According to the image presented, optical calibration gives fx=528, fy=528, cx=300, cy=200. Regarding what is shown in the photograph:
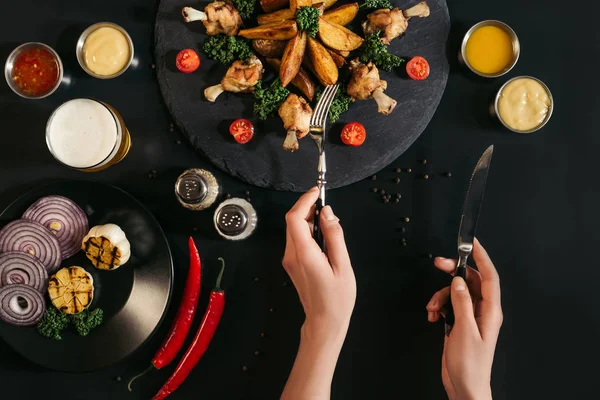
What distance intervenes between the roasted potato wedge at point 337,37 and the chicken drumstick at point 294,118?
0.36 meters

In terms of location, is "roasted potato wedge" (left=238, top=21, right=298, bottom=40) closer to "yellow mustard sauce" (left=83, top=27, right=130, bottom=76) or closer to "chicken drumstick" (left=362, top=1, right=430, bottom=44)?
"chicken drumstick" (left=362, top=1, right=430, bottom=44)

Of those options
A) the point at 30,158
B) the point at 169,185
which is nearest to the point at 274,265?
the point at 169,185

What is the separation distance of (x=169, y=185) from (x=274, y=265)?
83 centimetres

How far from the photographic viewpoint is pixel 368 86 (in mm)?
3021

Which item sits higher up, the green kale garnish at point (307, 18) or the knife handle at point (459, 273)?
the green kale garnish at point (307, 18)

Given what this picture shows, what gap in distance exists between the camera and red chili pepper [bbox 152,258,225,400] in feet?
10.6

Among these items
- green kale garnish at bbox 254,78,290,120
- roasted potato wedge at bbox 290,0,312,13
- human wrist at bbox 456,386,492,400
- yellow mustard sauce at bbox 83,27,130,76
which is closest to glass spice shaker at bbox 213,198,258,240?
green kale garnish at bbox 254,78,290,120

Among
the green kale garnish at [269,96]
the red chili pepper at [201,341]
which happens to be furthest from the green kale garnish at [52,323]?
the green kale garnish at [269,96]

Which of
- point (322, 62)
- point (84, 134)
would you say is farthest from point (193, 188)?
point (322, 62)

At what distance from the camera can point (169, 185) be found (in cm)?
334

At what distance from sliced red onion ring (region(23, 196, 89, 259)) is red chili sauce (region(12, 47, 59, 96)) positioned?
0.68m

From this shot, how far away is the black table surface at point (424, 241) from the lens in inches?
130

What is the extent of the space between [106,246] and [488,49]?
101 inches

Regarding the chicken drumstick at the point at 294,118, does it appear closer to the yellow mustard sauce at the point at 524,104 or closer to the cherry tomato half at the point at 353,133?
the cherry tomato half at the point at 353,133
